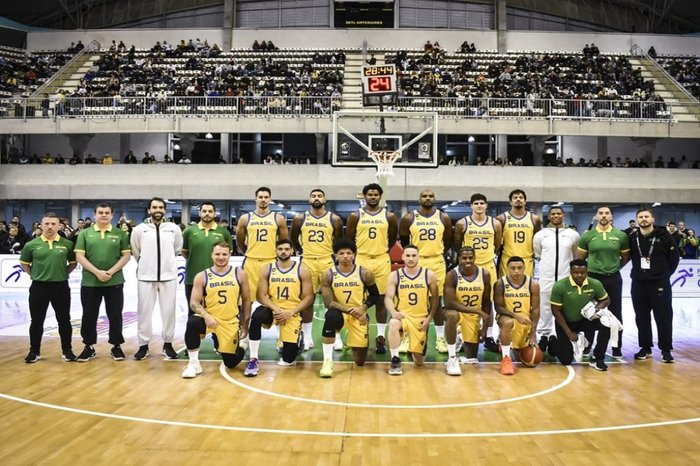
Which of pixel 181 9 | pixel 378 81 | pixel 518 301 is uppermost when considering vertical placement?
pixel 181 9

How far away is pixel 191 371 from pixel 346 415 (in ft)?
A: 7.27

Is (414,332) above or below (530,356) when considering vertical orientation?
above

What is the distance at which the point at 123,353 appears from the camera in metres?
7.79

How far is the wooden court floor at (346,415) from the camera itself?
14.2 ft

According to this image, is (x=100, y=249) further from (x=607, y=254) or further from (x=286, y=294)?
(x=607, y=254)

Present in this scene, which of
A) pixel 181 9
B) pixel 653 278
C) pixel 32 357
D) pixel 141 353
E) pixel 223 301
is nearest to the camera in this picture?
pixel 223 301

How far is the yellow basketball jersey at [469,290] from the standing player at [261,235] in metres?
2.29

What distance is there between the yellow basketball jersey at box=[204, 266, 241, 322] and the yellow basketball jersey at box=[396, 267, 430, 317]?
6.35 feet

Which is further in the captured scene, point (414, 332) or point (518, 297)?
point (518, 297)

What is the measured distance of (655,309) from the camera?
7785mm

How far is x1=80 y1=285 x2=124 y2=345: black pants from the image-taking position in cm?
755

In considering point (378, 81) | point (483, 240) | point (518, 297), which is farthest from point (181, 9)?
point (518, 297)

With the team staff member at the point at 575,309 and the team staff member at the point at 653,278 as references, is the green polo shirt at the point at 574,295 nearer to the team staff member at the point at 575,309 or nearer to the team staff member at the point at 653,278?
the team staff member at the point at 575,309

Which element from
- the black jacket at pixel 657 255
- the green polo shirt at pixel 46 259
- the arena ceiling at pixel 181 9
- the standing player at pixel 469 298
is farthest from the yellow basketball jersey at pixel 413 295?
the arena ceiling at pixel 181 9
